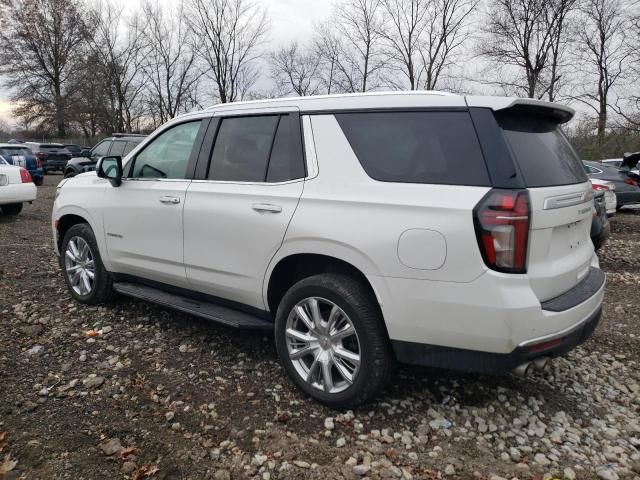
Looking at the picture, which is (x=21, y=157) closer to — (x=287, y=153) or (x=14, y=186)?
(x=14, y=186)

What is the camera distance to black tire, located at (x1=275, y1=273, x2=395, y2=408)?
2695 millimetres

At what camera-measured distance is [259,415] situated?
9.63 feet

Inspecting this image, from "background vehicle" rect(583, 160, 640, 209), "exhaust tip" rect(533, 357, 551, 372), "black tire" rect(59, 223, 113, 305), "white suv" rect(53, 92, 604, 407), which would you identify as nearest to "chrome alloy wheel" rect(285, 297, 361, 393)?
"white suv" rect(53, 92, 604, 407)

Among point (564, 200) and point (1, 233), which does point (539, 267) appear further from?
point (1, 233)

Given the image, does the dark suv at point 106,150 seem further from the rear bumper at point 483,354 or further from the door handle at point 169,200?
the rear bumper at point 483,354

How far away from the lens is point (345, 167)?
285 cm

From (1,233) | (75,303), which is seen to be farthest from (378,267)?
(1,233)

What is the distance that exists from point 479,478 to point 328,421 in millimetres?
875

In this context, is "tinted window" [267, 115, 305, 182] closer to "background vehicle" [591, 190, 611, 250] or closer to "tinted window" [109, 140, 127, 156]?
"background vehicle" [591, 190, 611, 250]

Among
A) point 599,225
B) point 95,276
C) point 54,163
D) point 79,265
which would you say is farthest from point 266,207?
point 54,163

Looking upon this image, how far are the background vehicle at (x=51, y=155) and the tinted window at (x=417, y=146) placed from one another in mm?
25023

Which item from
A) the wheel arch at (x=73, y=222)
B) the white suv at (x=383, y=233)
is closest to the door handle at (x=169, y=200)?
the white suv at (x=383, y=233)

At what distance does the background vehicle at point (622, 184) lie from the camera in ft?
38.2

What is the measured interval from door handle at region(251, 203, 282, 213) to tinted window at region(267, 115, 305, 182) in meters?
0.18
